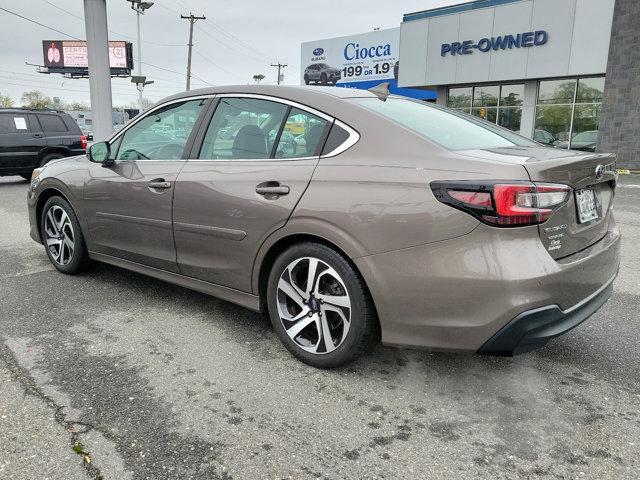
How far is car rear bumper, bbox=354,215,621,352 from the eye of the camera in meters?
2.30

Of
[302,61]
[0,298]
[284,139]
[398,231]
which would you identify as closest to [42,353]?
[0,298]

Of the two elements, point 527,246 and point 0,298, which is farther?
point 0,298

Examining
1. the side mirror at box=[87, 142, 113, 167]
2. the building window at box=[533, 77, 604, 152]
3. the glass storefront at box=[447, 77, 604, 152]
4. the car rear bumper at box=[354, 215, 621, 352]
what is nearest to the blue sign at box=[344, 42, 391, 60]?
the glass storefront at box=[447, 77, 604, 152]

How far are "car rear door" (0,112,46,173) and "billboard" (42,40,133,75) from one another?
55690 mm

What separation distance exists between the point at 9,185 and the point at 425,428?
13.3 m

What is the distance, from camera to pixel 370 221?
2.57 m

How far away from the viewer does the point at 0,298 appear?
4117mm

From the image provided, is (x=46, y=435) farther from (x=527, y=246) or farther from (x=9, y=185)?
(x=9, y=185)

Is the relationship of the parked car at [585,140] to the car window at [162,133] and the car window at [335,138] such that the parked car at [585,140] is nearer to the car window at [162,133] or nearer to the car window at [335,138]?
the car window at [162,133]

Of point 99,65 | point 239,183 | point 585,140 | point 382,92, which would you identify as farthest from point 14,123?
point 585,140

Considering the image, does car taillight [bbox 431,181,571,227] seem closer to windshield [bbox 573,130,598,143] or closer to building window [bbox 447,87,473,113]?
windshield [bbox 573,130,598,143]

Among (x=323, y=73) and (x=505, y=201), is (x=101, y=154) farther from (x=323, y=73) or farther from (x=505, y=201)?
(x=323, y=73)

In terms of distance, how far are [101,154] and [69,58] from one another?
231 ft

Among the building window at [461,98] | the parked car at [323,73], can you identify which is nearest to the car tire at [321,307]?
the building window at [461,98]
